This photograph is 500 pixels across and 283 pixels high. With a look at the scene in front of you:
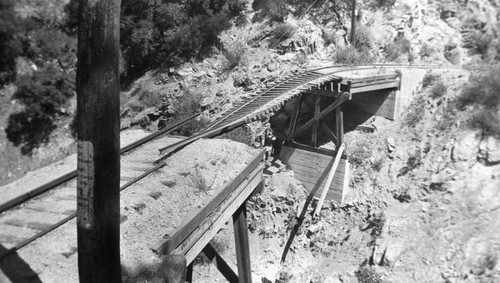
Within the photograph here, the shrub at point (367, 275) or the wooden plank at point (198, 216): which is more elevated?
the wooden plank at point (198, 216)

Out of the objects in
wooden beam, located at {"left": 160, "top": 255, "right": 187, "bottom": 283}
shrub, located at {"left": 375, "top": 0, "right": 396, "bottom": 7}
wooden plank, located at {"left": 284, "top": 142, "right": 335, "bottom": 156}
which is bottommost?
wooden plank, located at {"left": 284, "top": 142, "right": 335, "bottom": 156}

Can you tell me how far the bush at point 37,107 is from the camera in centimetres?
1886

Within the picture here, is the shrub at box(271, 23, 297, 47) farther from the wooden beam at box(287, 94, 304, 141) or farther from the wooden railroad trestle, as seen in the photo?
the wooden railroad trestle

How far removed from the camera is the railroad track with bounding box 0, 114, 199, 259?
579cm

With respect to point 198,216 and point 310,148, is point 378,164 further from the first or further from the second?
point 198,216

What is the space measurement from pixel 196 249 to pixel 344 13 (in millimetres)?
16768

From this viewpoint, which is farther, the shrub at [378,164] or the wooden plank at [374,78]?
the shrub at [378,164]

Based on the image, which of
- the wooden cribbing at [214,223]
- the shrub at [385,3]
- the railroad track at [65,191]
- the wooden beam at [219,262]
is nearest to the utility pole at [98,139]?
the railroad track at [65,191]

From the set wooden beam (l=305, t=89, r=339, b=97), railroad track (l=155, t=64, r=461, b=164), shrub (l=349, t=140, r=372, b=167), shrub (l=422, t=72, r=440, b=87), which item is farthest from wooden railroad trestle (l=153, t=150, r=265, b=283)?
shrub (l=422, t=72, r=440, b=87)

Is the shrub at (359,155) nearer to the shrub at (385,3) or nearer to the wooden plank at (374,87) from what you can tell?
the wooden plank at (374,87)

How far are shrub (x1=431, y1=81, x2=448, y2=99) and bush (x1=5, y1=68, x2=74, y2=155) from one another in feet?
51.3

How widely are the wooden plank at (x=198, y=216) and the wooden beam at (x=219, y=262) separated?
1950 millimetres

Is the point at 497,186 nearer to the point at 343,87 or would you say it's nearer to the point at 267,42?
the point at 343,87

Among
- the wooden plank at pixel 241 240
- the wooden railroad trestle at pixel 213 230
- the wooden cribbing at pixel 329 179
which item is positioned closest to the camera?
the wooden railroad trestle at pixel 213 230
